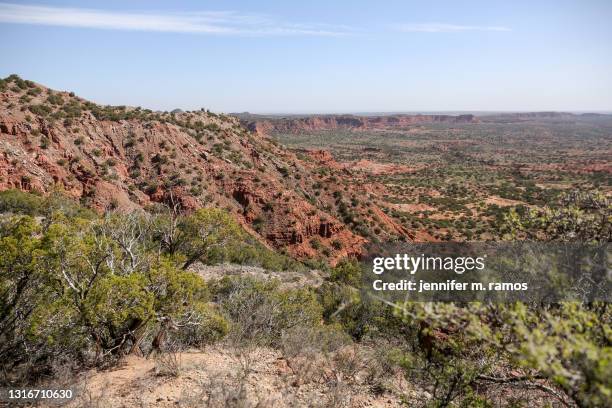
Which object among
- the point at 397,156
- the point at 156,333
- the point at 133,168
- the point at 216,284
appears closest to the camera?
the point at 156,333

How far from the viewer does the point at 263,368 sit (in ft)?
28.2

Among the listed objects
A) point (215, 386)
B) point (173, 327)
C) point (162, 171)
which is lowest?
point (215, 386)

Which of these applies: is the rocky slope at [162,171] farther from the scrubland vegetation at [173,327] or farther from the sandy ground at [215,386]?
the sandy ground at [215,386]

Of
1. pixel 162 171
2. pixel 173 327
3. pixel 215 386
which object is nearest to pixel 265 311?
pixel 173 327

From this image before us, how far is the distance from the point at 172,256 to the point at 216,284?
215 inches

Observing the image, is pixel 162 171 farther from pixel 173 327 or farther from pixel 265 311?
pixel 173 327

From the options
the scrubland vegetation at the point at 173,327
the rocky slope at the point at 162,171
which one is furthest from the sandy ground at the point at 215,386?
the rocky slope at the point at 162,171

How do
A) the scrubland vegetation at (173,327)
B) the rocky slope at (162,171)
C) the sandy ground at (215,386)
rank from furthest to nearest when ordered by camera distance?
the rocky slope at (162,171)
the sandy ground at (215,386)
the scrubland vegetation at (173,327)

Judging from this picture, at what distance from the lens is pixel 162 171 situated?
93.6ft

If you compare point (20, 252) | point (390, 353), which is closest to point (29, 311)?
point (20, 252)

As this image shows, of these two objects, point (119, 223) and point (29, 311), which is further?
point (119, 223)

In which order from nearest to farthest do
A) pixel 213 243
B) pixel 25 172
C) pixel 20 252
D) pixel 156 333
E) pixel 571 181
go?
pixel 20 252 < pixel 156 333 < pixel 213 243 < pixel 25 172 < pixel 571 181

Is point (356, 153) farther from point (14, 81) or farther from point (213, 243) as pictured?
point (213, 243)

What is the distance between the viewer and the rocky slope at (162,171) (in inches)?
947
